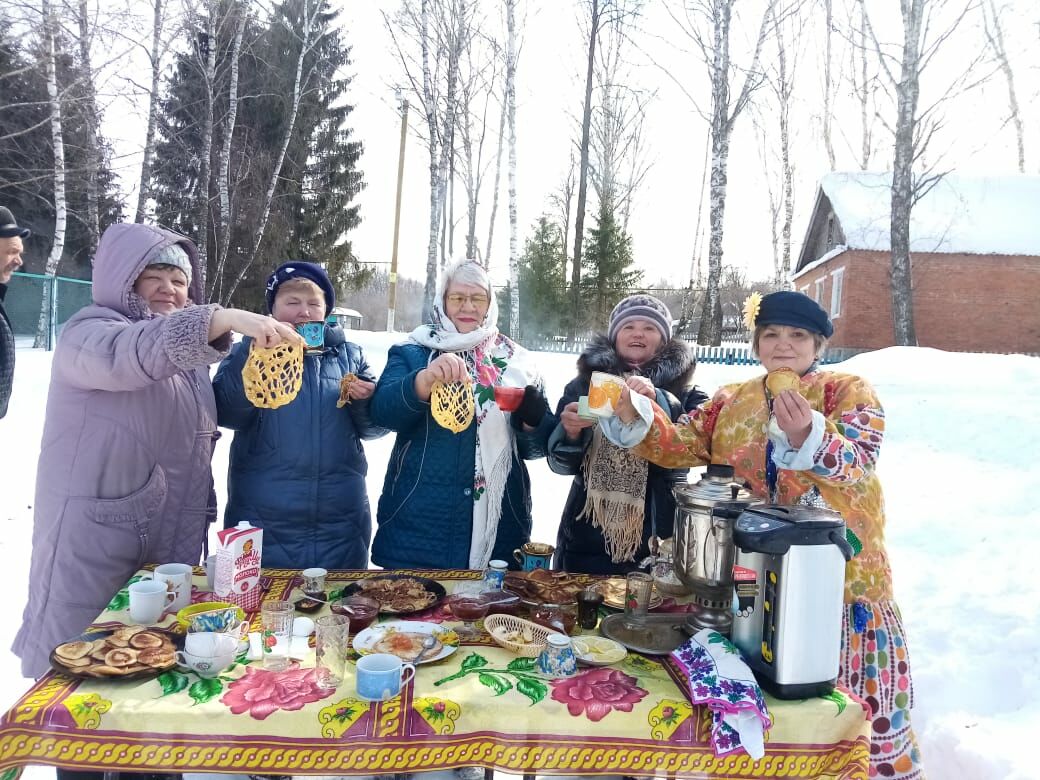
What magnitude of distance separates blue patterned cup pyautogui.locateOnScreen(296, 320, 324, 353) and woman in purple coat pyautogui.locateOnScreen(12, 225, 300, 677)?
1.60 ft

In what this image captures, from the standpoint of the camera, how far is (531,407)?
9.02 ft

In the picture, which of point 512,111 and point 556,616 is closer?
point 556,616

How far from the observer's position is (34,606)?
7.10ft

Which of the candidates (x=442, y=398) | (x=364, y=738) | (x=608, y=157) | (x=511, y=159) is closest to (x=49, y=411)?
(x=442, y=398)

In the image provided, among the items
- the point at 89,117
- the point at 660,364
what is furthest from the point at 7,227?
the point at 89,117

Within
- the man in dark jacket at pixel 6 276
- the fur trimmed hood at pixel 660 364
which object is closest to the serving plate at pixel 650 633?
the fur trimmed hood at pixel 660 364

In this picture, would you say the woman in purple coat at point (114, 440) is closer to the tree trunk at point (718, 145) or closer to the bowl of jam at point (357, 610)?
the bowl of jam at point (357, 610)

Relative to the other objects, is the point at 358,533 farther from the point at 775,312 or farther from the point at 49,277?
the point at 49,277

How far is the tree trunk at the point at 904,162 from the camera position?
40.3 ft

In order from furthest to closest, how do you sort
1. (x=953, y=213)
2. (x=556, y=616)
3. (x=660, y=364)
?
(x=953, y=213), (x=660, y=364), (x=556, y=616)

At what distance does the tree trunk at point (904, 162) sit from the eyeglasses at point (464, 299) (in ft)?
42.9

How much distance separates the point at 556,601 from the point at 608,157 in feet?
89.3

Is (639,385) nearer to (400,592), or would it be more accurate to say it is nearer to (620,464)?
(620,464)

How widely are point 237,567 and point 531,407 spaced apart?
4.19 feet
